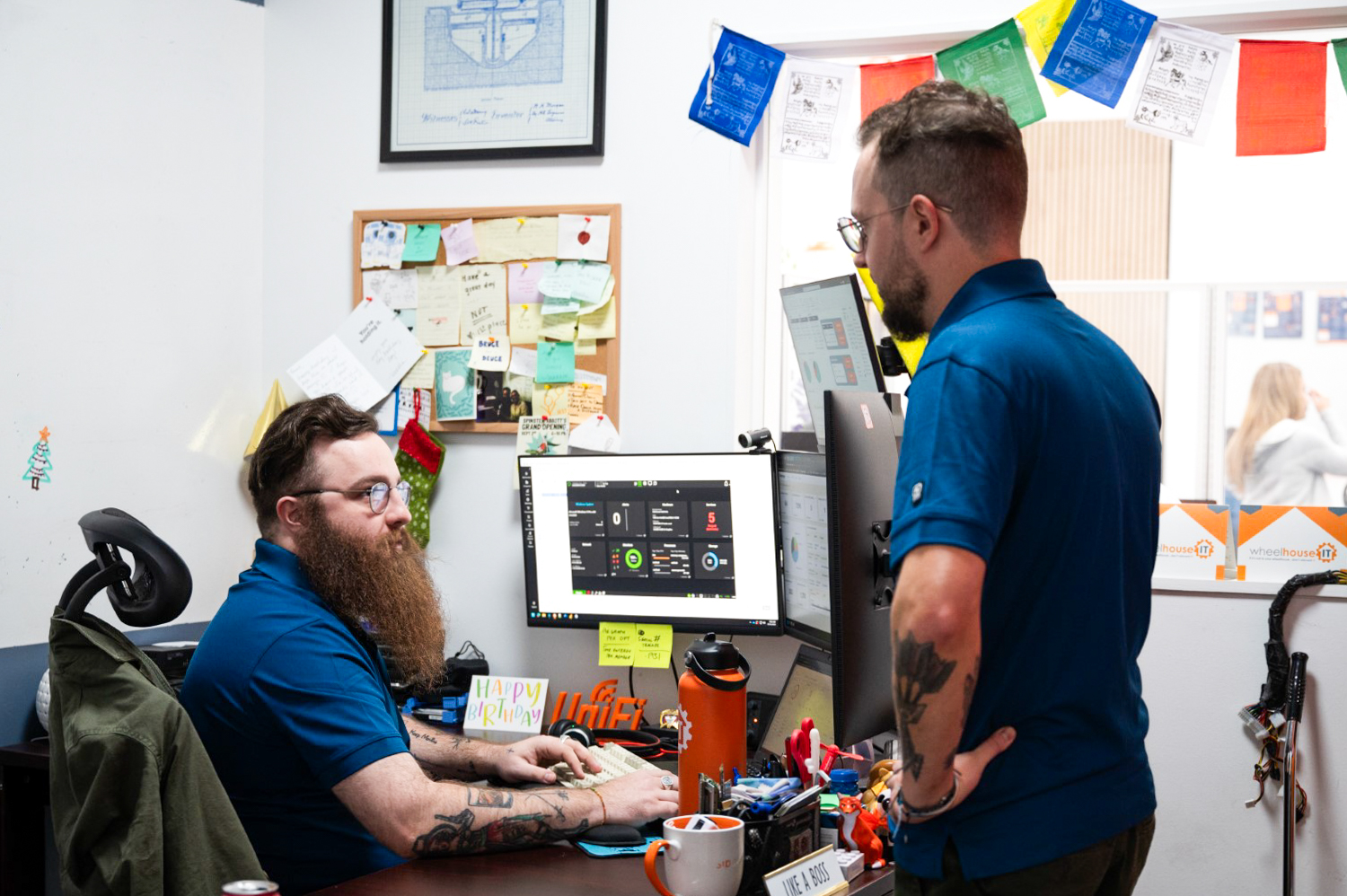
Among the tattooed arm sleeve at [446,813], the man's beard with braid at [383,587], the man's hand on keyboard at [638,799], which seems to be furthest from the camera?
the man's beard with braid at [383,587]

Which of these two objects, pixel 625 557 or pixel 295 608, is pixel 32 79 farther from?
pixel 625 557

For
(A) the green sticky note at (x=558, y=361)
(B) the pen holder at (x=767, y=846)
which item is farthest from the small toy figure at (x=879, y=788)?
(A) the green sticky note at (x=558, y=361)

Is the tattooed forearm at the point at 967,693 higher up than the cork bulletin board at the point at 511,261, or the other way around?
the cork bulletin board at the point at 511,261

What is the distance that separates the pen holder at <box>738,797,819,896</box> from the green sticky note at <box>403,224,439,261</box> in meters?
1.71

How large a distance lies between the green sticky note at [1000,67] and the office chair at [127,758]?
5.83 ft

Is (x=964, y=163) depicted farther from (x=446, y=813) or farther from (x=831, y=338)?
(x=446, y=813)

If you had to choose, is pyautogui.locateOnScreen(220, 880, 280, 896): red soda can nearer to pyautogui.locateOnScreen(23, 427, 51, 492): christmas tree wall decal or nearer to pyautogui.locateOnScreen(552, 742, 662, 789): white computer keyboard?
pyautogui.locateOnScreen(552, 742, 662, 789): white computer keyboard

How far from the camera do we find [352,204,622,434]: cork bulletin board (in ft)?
8.50

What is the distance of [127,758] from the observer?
1193mm

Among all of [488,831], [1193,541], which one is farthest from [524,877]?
[1193,541]

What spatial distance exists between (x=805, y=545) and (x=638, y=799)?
692 mm

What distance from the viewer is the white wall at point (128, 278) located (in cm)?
224

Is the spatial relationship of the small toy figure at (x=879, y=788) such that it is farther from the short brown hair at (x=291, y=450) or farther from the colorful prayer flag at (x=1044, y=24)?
the colorful prayer flag at (x=1044, y=24)

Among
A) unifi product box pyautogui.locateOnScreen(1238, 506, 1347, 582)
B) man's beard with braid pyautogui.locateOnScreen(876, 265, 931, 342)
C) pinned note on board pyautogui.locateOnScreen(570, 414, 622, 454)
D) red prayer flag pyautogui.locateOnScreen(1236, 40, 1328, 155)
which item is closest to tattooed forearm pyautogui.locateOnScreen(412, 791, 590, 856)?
man's beard with braid pyautogui.locateOnScreen(876, 265, 931, 342)
